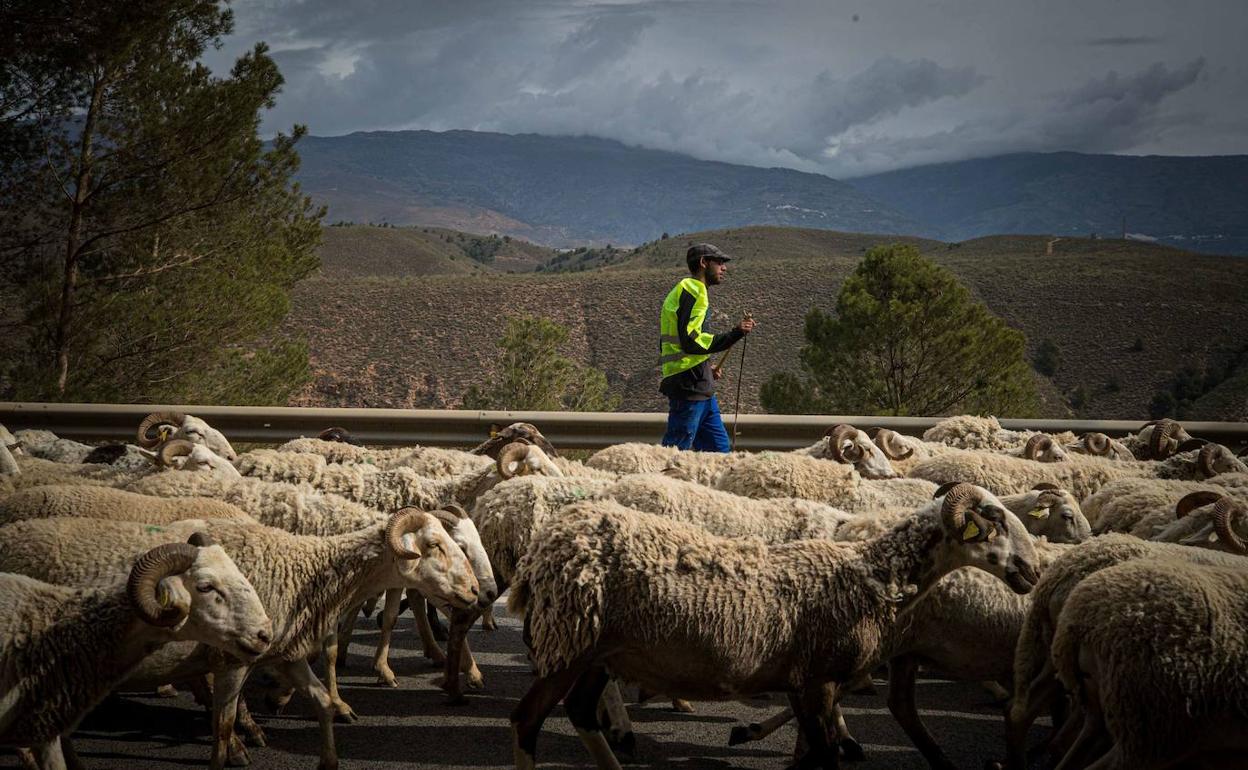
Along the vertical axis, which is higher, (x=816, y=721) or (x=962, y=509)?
(x=962, y=509)

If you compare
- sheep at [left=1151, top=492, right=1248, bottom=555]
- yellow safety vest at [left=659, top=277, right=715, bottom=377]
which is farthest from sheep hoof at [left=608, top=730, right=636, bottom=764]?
yellow safety vest at [left=659, top=277, right=715, bottom=377]

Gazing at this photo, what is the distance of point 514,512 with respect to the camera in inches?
304

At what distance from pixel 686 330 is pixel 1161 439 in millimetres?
4963

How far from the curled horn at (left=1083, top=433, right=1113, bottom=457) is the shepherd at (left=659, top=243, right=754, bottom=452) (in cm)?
372

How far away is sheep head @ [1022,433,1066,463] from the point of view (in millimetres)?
11539

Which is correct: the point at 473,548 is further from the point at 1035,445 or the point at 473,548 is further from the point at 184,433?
the point at 1035,445

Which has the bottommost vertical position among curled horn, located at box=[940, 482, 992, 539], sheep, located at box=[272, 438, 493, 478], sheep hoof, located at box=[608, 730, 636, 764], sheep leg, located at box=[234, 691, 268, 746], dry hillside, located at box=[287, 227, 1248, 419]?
dry hillside, located at box=[287, 227, 1248, 419]

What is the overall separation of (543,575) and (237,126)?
1684 cm

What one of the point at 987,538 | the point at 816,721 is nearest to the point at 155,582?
the point at 816,721

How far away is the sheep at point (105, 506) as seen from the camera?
7172 mm

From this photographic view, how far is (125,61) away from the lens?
19812 millimetres

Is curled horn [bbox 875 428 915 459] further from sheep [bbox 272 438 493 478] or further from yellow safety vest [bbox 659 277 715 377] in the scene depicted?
sheep [bbox 272 438 493 478]

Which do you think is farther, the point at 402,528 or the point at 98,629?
the point at 402,528

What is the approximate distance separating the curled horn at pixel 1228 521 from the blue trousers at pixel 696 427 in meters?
4.99
